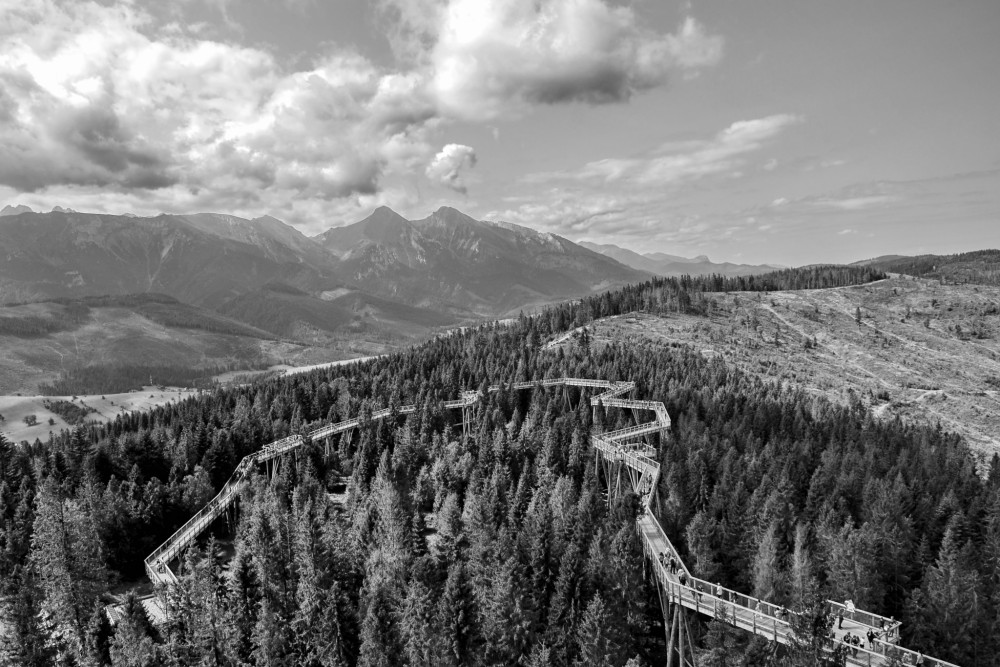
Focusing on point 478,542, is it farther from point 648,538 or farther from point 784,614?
point 784,614

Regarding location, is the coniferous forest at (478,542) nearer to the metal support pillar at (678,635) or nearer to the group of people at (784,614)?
the metal support pillar at (678,635)

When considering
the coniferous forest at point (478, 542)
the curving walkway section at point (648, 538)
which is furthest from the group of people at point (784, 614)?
the coniferous forest at point (478, 542)

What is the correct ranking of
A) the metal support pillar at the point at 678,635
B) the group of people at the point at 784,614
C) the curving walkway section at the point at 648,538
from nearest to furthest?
the group of people at the point at 784,614, the curving walkway section at the point at 648,538, the metal support pillar at the point at 678,635

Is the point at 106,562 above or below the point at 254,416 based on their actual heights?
below

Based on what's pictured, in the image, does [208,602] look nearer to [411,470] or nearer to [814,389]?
[411,470]

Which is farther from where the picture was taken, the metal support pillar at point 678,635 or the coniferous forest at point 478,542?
the metal support pillar at point 678,635

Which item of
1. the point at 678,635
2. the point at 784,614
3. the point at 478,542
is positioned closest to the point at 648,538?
the point at 678,635

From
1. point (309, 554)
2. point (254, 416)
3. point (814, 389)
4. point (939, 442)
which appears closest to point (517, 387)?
point (254, 416)

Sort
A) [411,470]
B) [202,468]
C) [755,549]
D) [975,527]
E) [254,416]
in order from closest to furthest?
[755,549], [975,527], [202,468], [411,470], [254,416]
